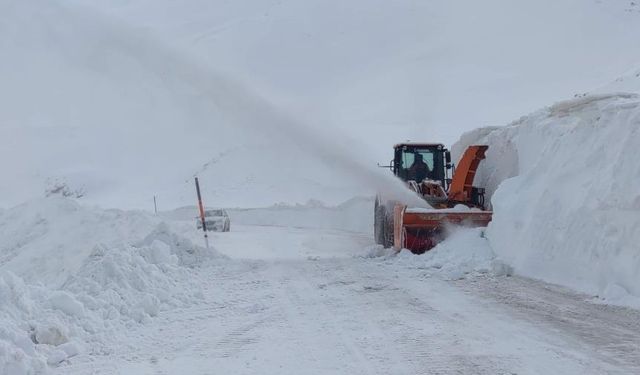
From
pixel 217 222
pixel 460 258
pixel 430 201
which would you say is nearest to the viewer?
pixel 460 258

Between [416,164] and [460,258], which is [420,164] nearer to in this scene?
[416,164]

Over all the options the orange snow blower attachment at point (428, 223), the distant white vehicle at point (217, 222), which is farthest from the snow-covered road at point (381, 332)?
the distant white vehicle at point (217, 222)

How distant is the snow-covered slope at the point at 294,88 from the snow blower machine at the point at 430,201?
63.2 feet

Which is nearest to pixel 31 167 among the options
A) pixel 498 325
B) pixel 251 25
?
pixel 251 25

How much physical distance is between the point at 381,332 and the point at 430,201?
9.02 meters

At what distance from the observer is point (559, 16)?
78188 mm

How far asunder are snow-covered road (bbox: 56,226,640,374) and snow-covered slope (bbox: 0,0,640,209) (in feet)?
82.4

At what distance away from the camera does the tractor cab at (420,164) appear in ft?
61.1

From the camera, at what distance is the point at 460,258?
13172 mm

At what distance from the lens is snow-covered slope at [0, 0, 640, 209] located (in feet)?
175

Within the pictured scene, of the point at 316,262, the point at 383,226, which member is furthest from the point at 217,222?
the point at 316,262

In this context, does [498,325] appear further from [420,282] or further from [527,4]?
[527,4]

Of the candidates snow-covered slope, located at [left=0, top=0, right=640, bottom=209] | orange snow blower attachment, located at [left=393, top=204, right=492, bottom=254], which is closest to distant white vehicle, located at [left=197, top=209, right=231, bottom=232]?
snow-covered slope, located at [left=0, top=0, right=640, bottom=209]

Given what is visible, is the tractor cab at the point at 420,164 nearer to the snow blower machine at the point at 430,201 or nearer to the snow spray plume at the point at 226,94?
the snow blower machine at the point at 430,201
